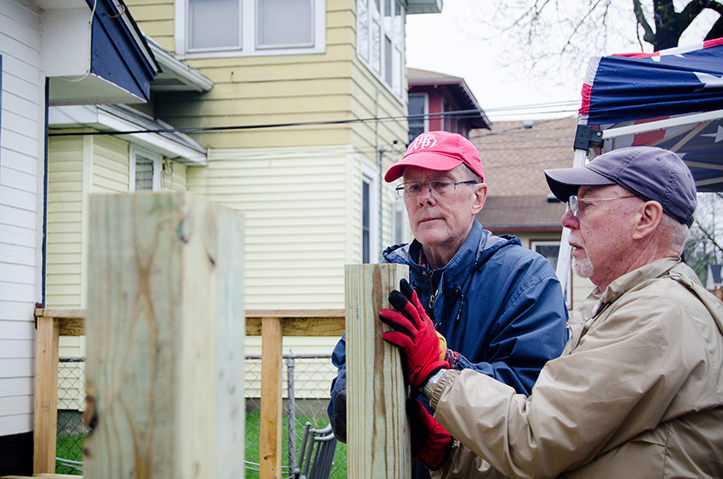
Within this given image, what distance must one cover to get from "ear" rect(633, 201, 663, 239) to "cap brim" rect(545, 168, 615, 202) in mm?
115

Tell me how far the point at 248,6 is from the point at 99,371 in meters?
8.96

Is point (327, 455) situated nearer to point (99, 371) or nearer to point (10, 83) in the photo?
point (99, 371)

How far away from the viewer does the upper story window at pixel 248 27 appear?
28.5 feet

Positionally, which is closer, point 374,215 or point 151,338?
point 151,338

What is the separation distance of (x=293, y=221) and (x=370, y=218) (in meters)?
1.79

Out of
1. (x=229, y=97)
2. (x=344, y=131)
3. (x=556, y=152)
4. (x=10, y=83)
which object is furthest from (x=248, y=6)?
(x=556, y=152)

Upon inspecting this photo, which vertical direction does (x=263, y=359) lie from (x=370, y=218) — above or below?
below

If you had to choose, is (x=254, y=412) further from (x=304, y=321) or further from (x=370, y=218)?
(x=304, y=321)

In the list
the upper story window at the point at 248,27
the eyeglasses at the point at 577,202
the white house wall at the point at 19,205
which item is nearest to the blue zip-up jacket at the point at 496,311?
the eyeglasses at the point at 577,202

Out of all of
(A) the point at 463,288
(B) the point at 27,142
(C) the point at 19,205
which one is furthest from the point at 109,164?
(A) the point at 463,288

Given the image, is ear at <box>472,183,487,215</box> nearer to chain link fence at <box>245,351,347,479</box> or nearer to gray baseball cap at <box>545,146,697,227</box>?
gray baseball cap at <box>545,146,697,227</box>

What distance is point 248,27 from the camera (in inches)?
346

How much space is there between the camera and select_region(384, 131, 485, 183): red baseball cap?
207 cm

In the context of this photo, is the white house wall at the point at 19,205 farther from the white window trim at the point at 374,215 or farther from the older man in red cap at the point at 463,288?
the white window trim at the point at 374,215
